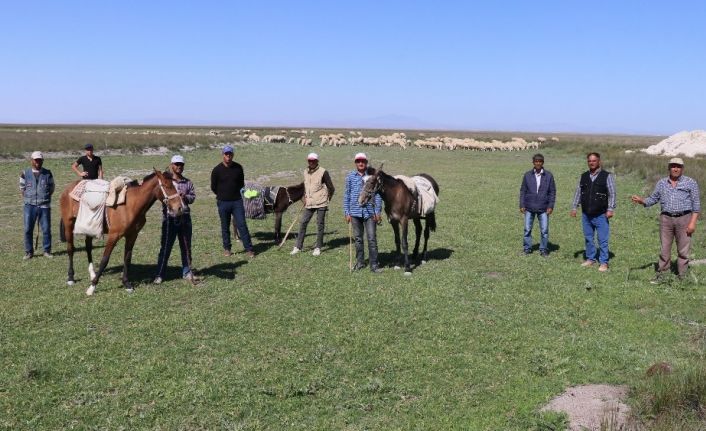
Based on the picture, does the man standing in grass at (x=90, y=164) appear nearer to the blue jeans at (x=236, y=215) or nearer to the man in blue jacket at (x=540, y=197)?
the blue jeans at (x=236, y=215)

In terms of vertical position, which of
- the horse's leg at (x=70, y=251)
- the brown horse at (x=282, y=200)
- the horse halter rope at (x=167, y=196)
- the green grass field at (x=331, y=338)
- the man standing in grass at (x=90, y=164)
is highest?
the man standing in grass at (x=90, y=164)

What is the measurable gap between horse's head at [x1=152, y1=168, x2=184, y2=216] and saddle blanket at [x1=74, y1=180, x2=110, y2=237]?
1.33 metres

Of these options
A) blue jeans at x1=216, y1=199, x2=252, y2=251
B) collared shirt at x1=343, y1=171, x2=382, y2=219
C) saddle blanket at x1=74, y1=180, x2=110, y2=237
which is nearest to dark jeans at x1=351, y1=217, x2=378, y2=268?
collared shirt at x1=343, y1=171, x2=382, y2=219

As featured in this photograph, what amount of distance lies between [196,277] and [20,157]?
1361 inches

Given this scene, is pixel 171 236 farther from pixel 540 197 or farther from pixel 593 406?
pixel 540 197

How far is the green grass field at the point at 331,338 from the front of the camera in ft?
20.1

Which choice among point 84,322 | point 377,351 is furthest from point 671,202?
point 84,322

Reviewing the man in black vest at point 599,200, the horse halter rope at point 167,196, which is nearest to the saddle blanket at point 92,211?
the horse halter rope at point 167,196

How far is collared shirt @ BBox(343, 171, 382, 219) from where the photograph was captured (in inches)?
467

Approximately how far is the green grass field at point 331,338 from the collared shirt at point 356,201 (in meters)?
1.40

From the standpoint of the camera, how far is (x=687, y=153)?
50.2m

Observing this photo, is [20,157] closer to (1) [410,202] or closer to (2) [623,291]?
(1) [410,202]

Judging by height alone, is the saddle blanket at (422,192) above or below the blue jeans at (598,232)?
above

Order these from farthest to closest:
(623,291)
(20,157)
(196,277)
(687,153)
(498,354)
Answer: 1. (687,153)
2. (20,157)
3. (196,277)
4. (623,291)
5. (498,354)
